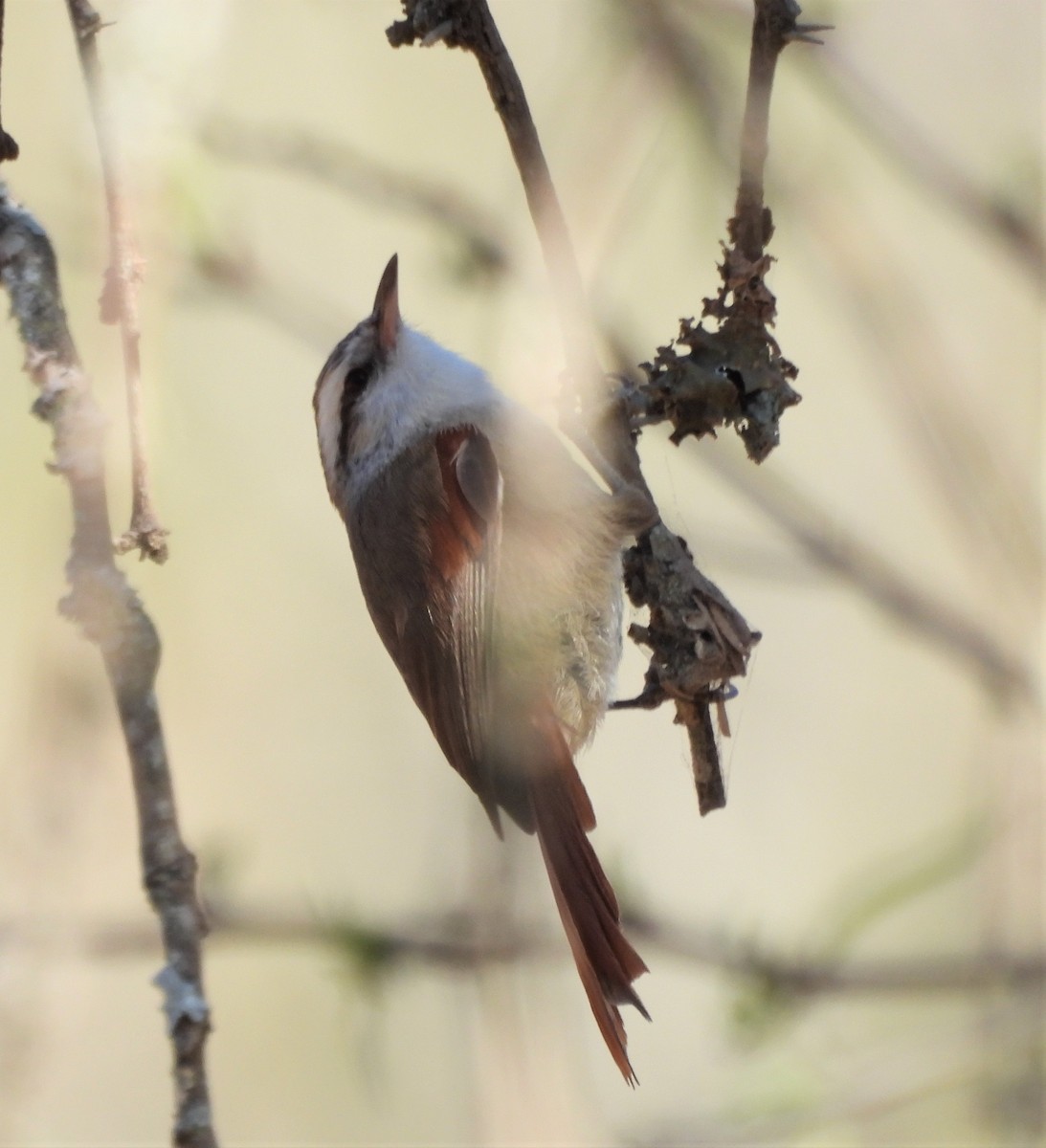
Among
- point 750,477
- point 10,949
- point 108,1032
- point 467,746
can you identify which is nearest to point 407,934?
point 467,746

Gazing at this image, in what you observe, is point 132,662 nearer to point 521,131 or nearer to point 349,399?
point 521,131

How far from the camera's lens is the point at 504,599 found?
2.95 metres

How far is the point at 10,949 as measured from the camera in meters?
2.90

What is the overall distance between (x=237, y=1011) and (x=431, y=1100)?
67cm

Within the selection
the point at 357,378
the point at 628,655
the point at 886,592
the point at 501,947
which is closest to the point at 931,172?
the point at 886,592

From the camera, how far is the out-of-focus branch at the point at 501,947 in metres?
2.98

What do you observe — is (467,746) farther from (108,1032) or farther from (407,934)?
(108,1032)

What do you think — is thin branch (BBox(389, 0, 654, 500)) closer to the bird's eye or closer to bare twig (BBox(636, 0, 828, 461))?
bare twig (BBox(636, 0, 828, 461))

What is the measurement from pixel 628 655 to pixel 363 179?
1487mm

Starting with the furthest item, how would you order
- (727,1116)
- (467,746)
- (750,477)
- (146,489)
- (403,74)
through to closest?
(403,74) → (750,477) → (727,1116) → (467,746) → (146,489)

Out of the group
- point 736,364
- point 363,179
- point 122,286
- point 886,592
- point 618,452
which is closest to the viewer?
point 122,286

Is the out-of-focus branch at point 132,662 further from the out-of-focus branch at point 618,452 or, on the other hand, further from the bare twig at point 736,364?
the bare twig at point 736,364

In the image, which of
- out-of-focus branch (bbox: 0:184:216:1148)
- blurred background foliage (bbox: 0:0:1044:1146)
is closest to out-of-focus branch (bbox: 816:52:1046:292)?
blurred background foliage (bbox: 0:0:1044:1146)

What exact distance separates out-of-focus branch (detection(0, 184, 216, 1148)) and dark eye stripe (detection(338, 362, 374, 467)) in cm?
151
